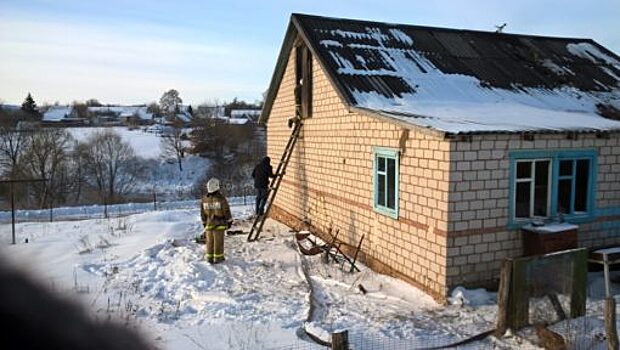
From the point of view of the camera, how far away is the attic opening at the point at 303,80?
41.9ft

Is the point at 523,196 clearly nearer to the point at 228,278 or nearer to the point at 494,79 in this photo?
the point at 494,79

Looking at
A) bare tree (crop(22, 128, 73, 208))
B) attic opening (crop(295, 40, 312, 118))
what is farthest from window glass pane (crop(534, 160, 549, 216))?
bare tree (crop(22, 128, 73, 208))

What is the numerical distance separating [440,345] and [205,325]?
3.14 metres

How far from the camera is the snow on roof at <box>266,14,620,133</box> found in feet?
29.1

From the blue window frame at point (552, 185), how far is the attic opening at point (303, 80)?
6.24m

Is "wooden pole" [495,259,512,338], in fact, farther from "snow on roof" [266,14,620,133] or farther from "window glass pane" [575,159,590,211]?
"window glass pane" [575,159,590,211]

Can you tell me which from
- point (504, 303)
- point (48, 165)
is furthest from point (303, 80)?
point (48, 165)

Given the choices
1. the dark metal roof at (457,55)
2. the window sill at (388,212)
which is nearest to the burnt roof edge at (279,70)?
the dark metal roof at (457,55)

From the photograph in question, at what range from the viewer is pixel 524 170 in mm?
8031

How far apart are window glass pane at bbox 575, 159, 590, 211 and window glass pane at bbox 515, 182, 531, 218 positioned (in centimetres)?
125

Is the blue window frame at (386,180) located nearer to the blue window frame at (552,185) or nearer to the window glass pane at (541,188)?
the blue window frame at (552,185)

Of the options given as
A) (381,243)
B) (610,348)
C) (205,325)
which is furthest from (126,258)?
(610,348)

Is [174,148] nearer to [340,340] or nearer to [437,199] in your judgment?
[437,199]

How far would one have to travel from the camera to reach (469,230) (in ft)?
25.0
